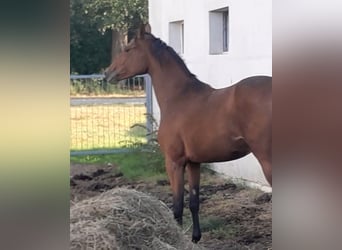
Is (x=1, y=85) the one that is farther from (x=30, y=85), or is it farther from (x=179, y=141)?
(x=179, y=141)

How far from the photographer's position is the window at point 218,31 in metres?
6.60

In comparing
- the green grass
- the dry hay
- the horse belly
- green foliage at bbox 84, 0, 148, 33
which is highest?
green foliage at bbox 84, 0, 148, 33

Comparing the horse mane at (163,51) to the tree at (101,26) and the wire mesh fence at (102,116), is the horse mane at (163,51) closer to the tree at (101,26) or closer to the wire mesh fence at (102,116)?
the wire mesh fence at (102,116)

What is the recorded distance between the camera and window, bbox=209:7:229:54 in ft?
21.6

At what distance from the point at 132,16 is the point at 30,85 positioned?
15.1 meters

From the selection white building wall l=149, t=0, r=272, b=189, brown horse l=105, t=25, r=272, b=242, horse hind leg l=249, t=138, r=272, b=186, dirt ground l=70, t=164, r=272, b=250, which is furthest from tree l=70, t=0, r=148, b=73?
horse hind leg l=249, t=138, r=272, b=186

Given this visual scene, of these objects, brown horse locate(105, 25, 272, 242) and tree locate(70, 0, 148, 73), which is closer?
brown horse locate(105, 25, 272, 242)

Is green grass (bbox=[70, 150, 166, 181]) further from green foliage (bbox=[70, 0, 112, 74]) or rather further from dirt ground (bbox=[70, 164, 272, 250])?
green foliage (bbox=[70, 0, 112, 74])

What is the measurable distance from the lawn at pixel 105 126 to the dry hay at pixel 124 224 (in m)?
4.36

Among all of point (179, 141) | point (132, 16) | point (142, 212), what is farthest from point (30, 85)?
point (132, 16)

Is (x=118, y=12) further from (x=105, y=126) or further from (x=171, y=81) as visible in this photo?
(x=171, y=81)

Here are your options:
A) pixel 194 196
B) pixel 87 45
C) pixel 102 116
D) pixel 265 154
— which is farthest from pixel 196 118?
pixel 87 45

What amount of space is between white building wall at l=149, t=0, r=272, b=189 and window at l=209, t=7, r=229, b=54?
52 mm

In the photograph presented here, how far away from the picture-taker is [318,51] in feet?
3.64
